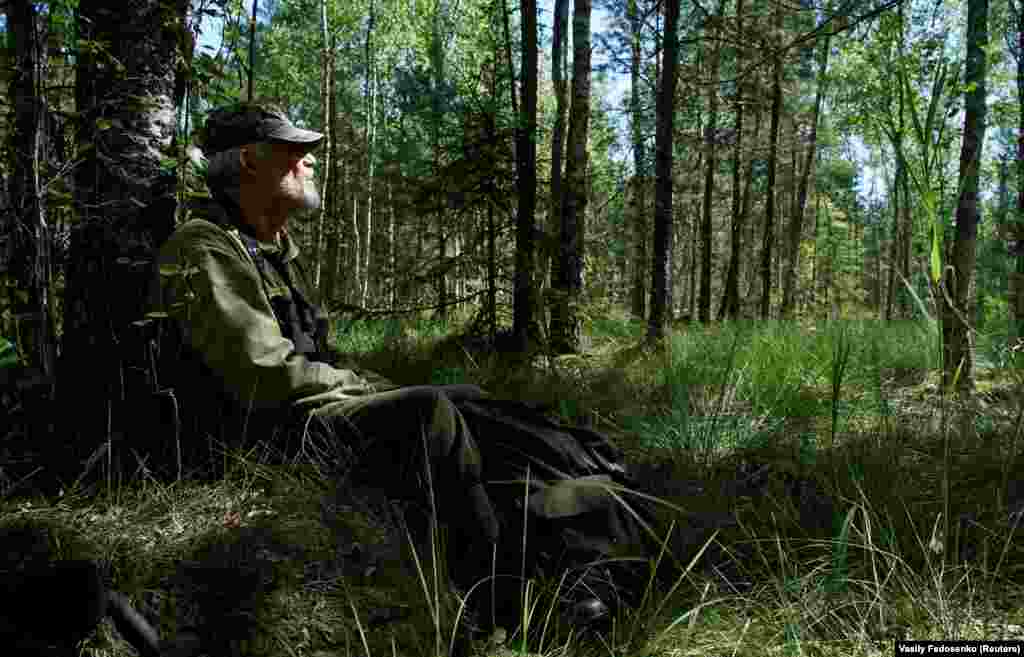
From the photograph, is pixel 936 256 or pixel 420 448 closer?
pixel 936 256

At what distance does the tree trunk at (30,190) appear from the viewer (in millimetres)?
2029

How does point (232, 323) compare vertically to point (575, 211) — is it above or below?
below

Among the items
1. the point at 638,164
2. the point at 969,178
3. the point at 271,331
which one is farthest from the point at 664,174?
the point at 638,164

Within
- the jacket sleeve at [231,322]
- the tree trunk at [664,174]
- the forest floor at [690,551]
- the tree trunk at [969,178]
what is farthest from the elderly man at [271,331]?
the tree trunk at [664,174]

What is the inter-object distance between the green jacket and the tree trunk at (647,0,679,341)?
5.59 meters

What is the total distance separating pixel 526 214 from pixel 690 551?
13.0 feet

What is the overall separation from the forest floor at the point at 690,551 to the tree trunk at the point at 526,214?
226 centimetres

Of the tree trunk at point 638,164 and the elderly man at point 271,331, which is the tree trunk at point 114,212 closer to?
the elderly man at point 271,331

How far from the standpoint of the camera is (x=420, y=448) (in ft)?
6.59

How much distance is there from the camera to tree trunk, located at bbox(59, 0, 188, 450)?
2412 mm

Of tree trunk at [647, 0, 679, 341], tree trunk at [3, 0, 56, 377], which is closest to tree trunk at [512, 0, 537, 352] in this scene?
tree trunk at [647, 0, 679, 341]

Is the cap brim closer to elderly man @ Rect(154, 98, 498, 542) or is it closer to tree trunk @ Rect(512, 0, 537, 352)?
elderly man @ Rect(154, 98, 498, 542)

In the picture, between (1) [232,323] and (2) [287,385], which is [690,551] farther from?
(1) [232,323]

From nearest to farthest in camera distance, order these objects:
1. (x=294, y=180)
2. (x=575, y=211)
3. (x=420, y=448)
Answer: (x=420, y=448) < (x=294, y=180) < (x=575, y=211)
